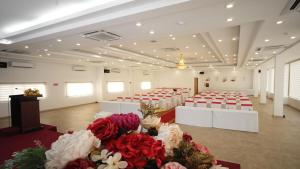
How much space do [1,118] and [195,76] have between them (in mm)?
19792

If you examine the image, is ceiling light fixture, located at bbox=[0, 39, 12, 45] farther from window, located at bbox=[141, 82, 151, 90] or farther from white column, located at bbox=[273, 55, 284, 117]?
window, located at bbox=[141, 82, 151, 90]

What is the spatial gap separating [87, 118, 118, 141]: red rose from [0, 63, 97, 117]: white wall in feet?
36.5

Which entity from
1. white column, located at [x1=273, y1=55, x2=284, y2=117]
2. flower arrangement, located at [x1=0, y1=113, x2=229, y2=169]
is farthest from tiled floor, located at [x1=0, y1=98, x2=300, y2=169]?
flower arrangement, located at [x1=0, y1=113, x2=229, y2=169]

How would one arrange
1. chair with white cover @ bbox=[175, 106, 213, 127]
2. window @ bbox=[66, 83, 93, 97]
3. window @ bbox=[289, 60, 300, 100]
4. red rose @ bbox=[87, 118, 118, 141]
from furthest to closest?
window @ bbox=[66, 83, 93, 97] → window @ bbox=[289, 60, 300, 100] → chair with white cover @ bbox=[175, 106, 213, 127] → red rose @ bbox=[87, 118, 118, 141]

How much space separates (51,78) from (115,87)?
635cm

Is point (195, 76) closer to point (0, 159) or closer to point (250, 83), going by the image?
point (250, 83)

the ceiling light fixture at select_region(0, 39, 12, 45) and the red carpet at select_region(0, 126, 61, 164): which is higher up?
the ceiling light fixture at select_region(0, 39, 12, 45)

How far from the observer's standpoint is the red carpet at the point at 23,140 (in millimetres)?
3851

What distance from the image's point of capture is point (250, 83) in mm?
20156

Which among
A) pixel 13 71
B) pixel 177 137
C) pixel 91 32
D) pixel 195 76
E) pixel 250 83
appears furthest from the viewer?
pixel 195 76

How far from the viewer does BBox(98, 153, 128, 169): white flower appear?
675mm

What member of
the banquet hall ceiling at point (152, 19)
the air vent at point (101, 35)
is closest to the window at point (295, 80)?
the banquet hall ceiling at point (152, 19)

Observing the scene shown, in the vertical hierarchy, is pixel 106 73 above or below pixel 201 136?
above

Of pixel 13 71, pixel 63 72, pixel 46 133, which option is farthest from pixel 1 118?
pixel 46 133
